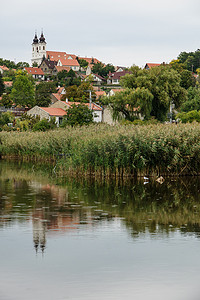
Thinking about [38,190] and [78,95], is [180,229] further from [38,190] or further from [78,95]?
[78,95]

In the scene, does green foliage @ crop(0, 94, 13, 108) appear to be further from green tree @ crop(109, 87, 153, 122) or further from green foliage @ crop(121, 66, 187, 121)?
green tree @ crop(109, 87, 153, 122)

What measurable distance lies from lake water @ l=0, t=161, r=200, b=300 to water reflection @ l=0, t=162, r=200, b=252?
0.04 metres

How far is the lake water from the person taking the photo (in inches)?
396

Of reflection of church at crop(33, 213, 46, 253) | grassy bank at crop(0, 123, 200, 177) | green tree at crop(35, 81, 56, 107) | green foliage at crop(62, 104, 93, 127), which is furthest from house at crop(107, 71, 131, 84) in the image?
reflection of church at crop(33, 213, 46, 253)

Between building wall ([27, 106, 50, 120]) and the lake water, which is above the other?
building wall ([27, 106, 50, 120])

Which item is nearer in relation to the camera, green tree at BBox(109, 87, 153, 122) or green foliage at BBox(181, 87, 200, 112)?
green tree at BBox(109, 87, 153, 122)

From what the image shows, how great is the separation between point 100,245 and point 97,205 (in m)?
7.47

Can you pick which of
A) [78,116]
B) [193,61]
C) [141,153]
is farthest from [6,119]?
[193,61]

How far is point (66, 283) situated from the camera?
33.9ft

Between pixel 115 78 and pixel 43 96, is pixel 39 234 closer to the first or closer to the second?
pixel 43 96

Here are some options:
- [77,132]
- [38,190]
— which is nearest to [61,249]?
[38,190]

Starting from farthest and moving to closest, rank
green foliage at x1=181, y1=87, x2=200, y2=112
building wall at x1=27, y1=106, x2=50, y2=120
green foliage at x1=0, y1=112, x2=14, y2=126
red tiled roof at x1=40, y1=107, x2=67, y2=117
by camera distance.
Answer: building wall at x1=27, y1=106, x2=50, y2=120 → red tiled roof at x1=40, y1=107, x2=67, y2=117 → green foliage at x1=0, y1=112, x2=14, y2=126 → green foliage at x1=181, y1=87, x2=200, y2=112

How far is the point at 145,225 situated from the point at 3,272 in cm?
664

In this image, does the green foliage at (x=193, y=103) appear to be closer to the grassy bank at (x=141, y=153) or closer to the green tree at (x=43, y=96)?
the grassy bank at (x=141, y=153)
